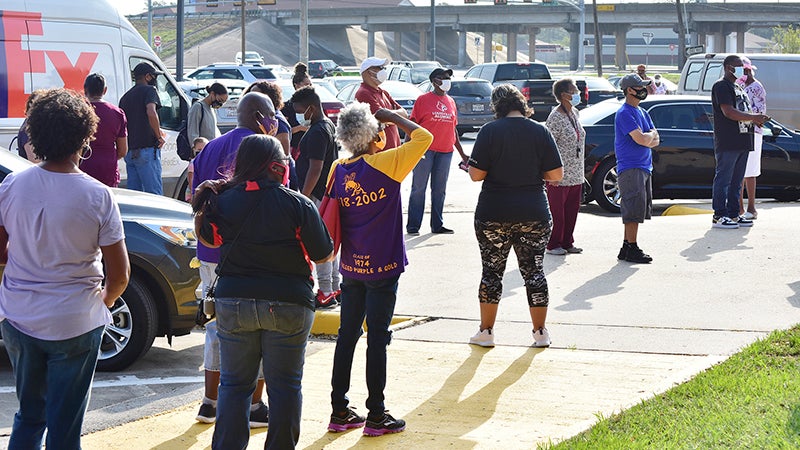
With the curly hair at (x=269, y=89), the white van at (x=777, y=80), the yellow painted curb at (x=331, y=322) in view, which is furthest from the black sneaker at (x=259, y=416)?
the white van at (x=777, y=80)

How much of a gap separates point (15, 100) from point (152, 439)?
7080mm

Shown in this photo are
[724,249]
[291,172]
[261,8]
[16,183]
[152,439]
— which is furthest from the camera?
[261,8]

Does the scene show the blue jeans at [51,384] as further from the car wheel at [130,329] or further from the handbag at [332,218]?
the car wheel at [130,329]

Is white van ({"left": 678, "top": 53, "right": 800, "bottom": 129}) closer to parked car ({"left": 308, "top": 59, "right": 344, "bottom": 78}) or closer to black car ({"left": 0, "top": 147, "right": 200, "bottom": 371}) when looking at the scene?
black car ({"left": 0, "top": 147, "right": 200, "bottom": 371})

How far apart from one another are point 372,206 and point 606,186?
9413 millimetres

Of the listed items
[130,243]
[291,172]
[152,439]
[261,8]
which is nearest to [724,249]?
[291,172]

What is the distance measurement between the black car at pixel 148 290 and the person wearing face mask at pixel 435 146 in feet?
16.6

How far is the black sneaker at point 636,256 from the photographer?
10773 millimetres

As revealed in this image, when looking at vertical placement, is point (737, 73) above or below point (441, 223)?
above

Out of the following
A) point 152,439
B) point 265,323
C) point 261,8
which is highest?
point 261,8

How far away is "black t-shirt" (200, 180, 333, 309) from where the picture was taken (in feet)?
16.3

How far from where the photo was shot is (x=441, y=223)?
12.9m

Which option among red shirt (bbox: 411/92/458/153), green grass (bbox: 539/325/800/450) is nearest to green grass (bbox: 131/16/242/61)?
red shirt (bbox: 411/92/458/153)

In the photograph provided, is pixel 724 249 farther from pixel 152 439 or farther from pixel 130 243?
pixel 152 439
